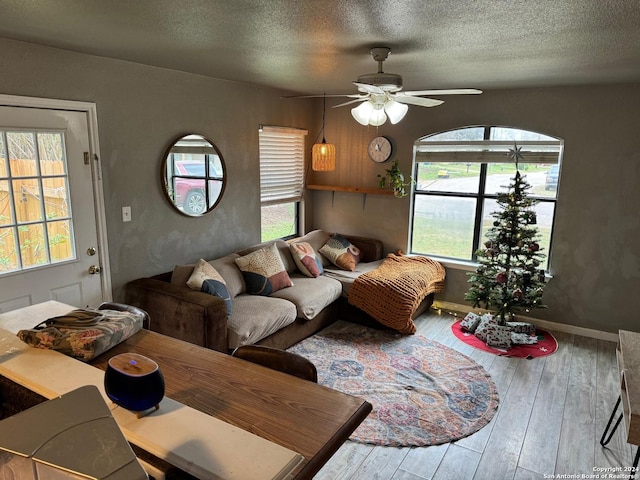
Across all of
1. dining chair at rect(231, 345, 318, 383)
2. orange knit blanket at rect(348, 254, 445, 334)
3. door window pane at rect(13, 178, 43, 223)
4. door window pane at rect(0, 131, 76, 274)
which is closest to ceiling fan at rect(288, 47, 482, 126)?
dining chair at rect(231, 345, 318, 383)

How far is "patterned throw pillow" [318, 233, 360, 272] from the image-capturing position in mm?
5020

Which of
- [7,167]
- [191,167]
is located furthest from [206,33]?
[191,167]

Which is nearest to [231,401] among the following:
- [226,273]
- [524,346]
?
[226,273]

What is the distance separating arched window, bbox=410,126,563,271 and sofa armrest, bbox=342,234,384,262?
0.41m

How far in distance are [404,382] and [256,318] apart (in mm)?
1257

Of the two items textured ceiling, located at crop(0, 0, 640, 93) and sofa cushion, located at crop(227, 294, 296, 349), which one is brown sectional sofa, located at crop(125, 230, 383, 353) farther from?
textured ceiling, located at crop(0, 0, 640, 93)

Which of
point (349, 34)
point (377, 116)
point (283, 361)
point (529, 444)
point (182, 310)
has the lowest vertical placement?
point (529, 444)

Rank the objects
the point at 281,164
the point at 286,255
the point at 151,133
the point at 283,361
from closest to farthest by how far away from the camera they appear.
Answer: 1. the point at 283,361
2. the point at 151,133
3. the point at 286,255
4. the point at 281,164

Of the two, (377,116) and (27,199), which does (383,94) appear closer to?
(377,116)

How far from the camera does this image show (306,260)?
473 centimetres

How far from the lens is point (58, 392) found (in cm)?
125

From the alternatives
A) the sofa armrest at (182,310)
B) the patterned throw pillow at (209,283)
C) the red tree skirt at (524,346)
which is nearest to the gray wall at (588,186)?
the red tree skirt at (524,346)

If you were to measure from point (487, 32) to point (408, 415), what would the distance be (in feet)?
7.84

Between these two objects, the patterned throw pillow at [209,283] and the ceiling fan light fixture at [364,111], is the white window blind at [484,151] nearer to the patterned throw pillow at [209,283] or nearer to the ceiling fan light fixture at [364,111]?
the ceiling fan light fixture at [364,111]
